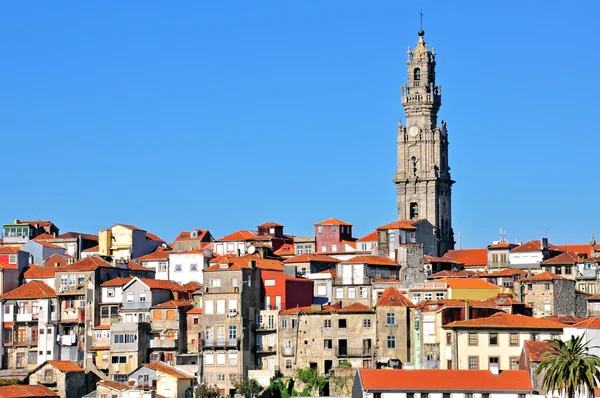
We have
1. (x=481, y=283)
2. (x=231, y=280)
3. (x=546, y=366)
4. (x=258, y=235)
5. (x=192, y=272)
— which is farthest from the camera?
(x=258, y=235)

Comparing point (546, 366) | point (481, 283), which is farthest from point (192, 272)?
point (546, 366)

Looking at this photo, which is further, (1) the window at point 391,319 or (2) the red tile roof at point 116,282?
(2) the red tile roof at point 116,282

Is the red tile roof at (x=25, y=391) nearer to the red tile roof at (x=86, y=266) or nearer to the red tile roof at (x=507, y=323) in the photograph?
the red tile roof at (x=86, y=266)

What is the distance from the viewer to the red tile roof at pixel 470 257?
153250mm

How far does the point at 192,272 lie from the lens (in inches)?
5531

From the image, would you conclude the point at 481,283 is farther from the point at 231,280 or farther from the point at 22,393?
the point at 22,393

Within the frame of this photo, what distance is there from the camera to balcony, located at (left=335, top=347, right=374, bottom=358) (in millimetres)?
112188

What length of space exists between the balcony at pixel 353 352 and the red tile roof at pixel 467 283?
12866mm

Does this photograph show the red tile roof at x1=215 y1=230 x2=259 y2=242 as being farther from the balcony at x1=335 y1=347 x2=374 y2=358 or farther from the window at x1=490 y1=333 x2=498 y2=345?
the window at x1=490 y1=333 x2=498 y2=345

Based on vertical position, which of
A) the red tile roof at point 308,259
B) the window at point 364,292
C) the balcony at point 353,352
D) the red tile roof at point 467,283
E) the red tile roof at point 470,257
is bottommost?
the balcony at point 353,352

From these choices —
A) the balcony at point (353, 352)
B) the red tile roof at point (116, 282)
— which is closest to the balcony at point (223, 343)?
the balcony at point (353, 352)

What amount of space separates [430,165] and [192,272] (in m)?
45.6

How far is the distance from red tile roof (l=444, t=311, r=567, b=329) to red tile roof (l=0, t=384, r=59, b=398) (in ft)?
97.2

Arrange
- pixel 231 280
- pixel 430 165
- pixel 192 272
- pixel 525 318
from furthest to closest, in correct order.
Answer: pixel 430 165 < pixel 192 272 < pixel 231 280 < pixel 525 318
